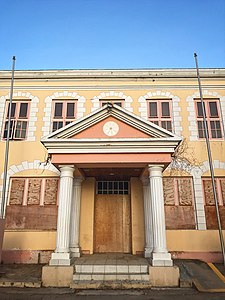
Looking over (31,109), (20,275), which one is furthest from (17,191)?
(31,109)

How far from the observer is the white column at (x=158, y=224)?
22.4 feet

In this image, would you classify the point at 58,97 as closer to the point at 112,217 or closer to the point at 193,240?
the point at 112,217

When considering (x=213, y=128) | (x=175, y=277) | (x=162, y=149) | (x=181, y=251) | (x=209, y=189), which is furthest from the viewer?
(x=213, y=128)

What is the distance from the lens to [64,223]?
720 centimetres

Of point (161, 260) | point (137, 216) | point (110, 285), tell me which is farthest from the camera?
point (137, 216)

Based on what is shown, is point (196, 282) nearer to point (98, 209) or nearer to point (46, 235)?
point (98, 209)

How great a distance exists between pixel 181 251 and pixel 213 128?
5408 millimetres

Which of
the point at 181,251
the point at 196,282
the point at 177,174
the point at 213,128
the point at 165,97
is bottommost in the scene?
the point at 196,282

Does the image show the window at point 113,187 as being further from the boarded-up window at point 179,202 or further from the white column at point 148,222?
the boarded-up window at point 179,202

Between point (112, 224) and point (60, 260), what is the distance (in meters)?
3.27

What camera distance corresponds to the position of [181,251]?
9180mm

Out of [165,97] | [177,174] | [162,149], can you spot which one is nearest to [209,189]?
[177,174]

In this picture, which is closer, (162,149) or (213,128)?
(162,149)

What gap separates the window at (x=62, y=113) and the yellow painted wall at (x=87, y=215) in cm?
284
